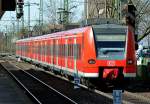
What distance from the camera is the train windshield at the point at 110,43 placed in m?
21.5

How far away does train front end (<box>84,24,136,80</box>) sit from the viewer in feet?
70.4

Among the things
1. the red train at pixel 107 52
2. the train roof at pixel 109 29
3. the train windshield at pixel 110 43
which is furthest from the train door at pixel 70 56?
the train windshield at pixel 110 43

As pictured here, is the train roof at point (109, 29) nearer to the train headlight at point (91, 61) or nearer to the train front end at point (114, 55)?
the train front end at point (114, 55)

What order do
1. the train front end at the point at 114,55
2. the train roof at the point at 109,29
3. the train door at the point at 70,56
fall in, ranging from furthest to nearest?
the train door at the point at 70,56 < the train roof at the point at 109,29 < the train front end at the point at 114,55

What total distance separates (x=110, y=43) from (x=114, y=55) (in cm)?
53

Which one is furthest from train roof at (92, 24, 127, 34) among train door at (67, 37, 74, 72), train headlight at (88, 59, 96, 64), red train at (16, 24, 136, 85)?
train door at (67, 37, 74, 72)

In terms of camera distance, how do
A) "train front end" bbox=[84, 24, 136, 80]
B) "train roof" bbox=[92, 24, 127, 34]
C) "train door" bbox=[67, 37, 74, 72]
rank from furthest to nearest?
"train door" bbox=[67, 37, 74, 72] → "train roof" bbox=[92, 24, 127, 34] → "train front end" bbox=[84, 24, 136, 80]

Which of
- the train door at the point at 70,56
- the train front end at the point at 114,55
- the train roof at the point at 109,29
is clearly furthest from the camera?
the train door at the point at 70,56

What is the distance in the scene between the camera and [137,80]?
27.6 meters

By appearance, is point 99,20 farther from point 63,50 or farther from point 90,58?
point 63,50

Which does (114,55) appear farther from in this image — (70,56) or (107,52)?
(70,56)

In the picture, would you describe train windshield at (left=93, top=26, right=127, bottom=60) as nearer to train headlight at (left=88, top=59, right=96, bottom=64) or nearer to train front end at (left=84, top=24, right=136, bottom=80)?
train front end at (left=84, top=24, right=136, bottom=80)

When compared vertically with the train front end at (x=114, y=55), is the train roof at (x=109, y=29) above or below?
above

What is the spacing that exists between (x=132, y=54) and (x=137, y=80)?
620 cm
